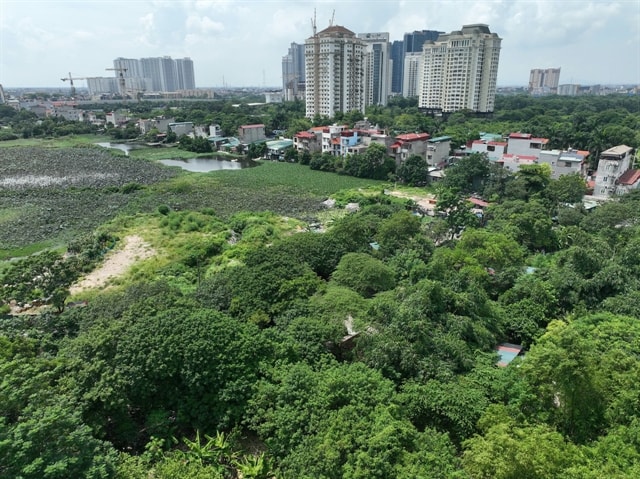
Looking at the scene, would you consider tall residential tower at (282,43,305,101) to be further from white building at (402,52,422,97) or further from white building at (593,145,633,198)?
white building at (593,145,633,198)

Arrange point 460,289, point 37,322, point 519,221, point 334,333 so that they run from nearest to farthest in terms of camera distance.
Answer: point 334,333
point 37,322
point 460,289
point 519,221

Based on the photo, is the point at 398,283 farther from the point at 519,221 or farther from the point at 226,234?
the point at 226,234

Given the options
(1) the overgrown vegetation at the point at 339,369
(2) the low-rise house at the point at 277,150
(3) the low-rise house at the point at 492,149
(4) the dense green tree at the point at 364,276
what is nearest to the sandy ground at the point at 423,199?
(3) the low-rise house at the point at 492,149

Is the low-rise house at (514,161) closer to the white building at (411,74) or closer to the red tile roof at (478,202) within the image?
the red tile roof at (478,202)

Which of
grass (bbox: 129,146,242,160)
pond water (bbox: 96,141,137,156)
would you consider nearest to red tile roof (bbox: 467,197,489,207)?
grass (bbox: 129,146,242,160)

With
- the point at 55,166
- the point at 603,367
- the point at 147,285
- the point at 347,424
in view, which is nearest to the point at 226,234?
the point at 147,285
